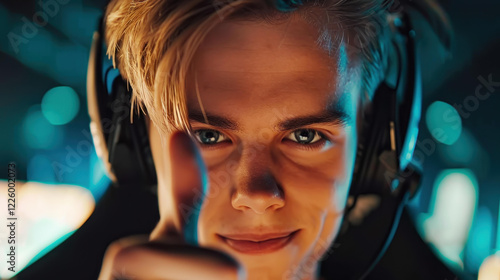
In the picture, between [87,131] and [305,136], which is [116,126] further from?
[305,136]

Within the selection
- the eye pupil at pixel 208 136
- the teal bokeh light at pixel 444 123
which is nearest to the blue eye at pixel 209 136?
the eye pupil at pixel 208 136

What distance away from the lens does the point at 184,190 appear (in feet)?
2.91

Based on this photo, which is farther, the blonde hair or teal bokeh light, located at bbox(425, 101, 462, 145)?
teal bokeh light, located at bbox(425, 101, 462, 145)

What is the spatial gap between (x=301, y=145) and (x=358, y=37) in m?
0.24

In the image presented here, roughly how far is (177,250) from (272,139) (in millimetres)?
290

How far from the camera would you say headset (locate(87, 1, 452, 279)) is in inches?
35.2

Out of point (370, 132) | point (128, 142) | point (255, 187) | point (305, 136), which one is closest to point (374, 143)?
point (370, 132)

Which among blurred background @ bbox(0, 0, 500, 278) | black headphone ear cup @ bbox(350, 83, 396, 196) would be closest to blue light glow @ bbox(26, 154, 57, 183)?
blurred background @ bbox(0, 0, 500, 278)

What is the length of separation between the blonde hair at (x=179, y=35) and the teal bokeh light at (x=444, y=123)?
5.8 inches

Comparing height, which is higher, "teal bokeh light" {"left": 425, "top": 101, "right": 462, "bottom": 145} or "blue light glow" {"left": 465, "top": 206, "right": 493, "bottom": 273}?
"teal bokeh light" {"left": 425, "top": 101, "right": 462, "bottom": 145}

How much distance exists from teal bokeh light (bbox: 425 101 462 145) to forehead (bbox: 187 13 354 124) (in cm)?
28

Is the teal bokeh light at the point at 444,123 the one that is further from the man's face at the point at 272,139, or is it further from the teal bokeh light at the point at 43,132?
the teal bokeh light at the point at 43,132

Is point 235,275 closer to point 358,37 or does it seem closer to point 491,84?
point 358,37

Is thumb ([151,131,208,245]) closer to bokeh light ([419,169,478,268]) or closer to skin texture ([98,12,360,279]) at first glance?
skin texture ([98,12,360,279])
